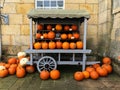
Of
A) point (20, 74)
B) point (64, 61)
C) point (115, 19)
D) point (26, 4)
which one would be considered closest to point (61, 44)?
point (64, 61)

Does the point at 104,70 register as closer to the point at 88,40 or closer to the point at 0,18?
the point at 88,40

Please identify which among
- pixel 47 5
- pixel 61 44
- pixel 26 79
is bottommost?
pixel 26 79

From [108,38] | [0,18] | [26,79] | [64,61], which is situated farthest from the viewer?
[0,18]

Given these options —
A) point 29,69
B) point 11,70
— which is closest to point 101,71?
point 29,69

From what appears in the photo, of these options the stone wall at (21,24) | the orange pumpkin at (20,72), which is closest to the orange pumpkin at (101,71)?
the stone wall at (21,24)

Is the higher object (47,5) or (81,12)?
(47,5)

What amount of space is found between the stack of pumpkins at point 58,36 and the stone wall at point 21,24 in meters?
1.29

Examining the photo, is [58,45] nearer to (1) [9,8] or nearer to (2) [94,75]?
(2) [94,75]

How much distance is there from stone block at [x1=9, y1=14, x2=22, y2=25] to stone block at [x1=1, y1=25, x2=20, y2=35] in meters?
A: 0.18

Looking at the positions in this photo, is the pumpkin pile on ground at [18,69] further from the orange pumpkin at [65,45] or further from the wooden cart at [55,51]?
the orange pumpkin at [65,45]

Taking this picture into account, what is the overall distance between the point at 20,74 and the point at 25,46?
2.44 m

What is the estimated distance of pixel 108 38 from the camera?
8.06 meters

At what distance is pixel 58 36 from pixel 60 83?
6.78ft

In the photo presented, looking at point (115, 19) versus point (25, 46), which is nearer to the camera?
point (115, 19)
